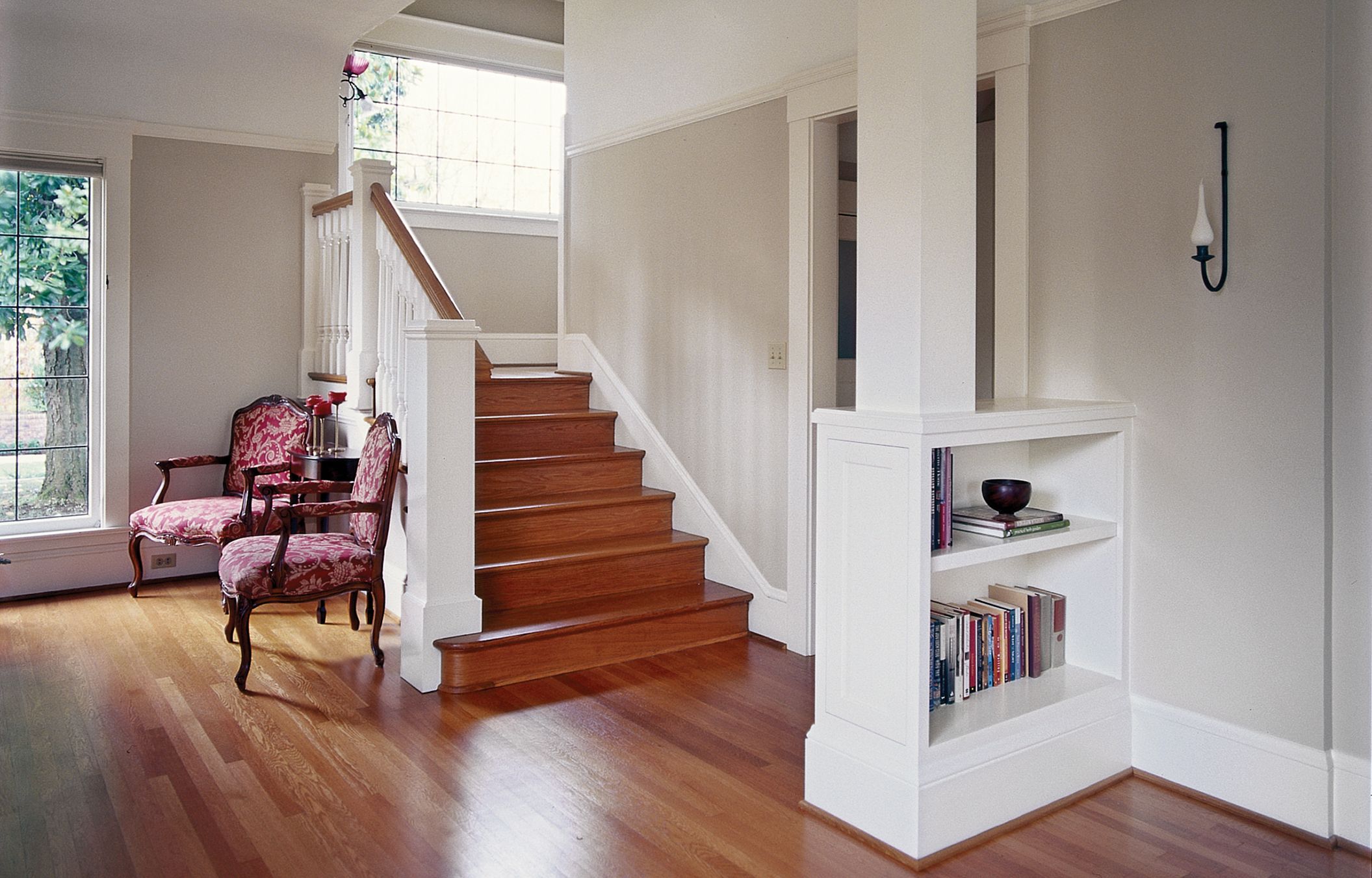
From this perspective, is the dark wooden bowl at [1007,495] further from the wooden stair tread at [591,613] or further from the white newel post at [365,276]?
the white newel post at [365,276]

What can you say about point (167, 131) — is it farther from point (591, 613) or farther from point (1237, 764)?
point (1237, 764)

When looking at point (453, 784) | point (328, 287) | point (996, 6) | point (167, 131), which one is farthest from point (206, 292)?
point (996, 6)

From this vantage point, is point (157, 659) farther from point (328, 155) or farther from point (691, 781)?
point (328, 155)

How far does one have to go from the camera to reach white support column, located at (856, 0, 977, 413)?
271 cm

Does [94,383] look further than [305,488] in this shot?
Yes

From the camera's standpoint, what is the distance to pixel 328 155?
5.95 metres

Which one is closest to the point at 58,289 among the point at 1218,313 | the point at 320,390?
the point at 320,390

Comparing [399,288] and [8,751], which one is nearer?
[8,751]

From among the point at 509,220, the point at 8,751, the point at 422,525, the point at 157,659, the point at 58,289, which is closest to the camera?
the point at 8,751

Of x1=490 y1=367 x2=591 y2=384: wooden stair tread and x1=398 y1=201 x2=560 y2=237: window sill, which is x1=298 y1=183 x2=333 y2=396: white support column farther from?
x1=490 y1=367 x2=591 y2=384: wooden stair tread

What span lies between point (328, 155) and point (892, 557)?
4482mm

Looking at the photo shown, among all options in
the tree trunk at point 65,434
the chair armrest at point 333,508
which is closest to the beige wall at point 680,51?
the chair armrest at point 333,508

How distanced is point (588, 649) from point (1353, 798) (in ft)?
8.13

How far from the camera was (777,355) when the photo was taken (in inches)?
175
